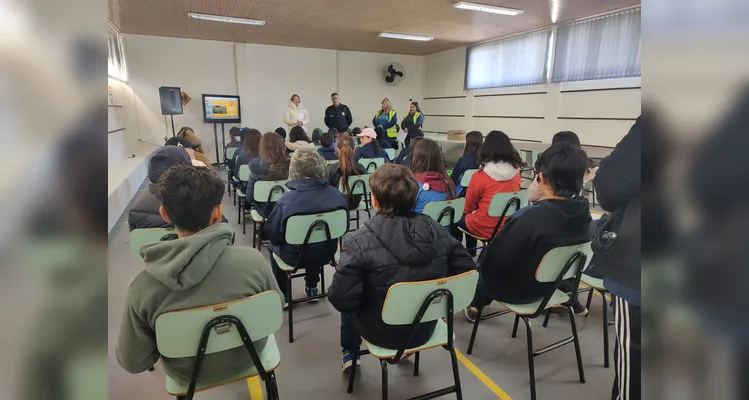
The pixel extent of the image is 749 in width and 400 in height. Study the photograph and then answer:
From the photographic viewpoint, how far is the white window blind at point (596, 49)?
5534 mm

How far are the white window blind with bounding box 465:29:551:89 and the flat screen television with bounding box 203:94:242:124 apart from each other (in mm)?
5142

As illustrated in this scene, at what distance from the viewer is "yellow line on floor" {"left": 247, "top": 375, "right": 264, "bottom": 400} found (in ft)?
6.17

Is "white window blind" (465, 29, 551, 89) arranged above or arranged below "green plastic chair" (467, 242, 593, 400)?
above

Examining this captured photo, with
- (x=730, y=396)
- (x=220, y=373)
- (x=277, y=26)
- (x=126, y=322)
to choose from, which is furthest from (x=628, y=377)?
(x=277, y=26)

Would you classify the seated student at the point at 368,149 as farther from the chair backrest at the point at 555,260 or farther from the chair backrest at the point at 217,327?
the chair backrest at the point at 217,327

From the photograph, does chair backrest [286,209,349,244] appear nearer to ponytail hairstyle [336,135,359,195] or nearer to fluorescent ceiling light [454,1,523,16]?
ponytail hairstyle [336,135,359,195]

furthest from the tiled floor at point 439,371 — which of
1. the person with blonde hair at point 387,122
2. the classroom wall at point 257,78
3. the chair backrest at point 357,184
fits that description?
the classroom wall at point 257,78

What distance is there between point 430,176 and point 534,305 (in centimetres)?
126

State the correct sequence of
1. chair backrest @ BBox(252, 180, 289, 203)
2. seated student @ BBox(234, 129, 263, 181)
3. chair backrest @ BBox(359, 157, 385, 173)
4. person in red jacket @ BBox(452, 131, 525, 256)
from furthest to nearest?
chair backrest @ BBox(359, 157, 385, 173)
seated student @ BBox(234, 129, 263, 181)
chair backrest @ BBox(252, 180, 289, 203)
person in red jacket @ BBox(452, 131, 525, 256)

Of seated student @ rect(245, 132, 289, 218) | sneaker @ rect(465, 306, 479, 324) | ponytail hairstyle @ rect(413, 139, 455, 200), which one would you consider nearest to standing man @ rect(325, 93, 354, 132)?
seated student @ rect(245, 132, 289, 218)

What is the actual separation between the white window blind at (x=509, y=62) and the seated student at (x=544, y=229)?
584 centimetres

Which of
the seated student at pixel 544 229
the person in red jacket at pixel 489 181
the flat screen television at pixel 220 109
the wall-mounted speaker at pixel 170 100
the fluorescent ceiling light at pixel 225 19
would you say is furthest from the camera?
the flat screen television at pixel 220 109

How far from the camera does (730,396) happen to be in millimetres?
321

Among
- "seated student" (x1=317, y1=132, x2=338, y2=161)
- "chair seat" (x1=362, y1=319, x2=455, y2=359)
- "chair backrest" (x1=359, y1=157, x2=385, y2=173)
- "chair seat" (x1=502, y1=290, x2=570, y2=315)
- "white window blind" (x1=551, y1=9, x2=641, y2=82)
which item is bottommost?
"chair seat" (x1=362, y1=319, x2=455, y2=359)
